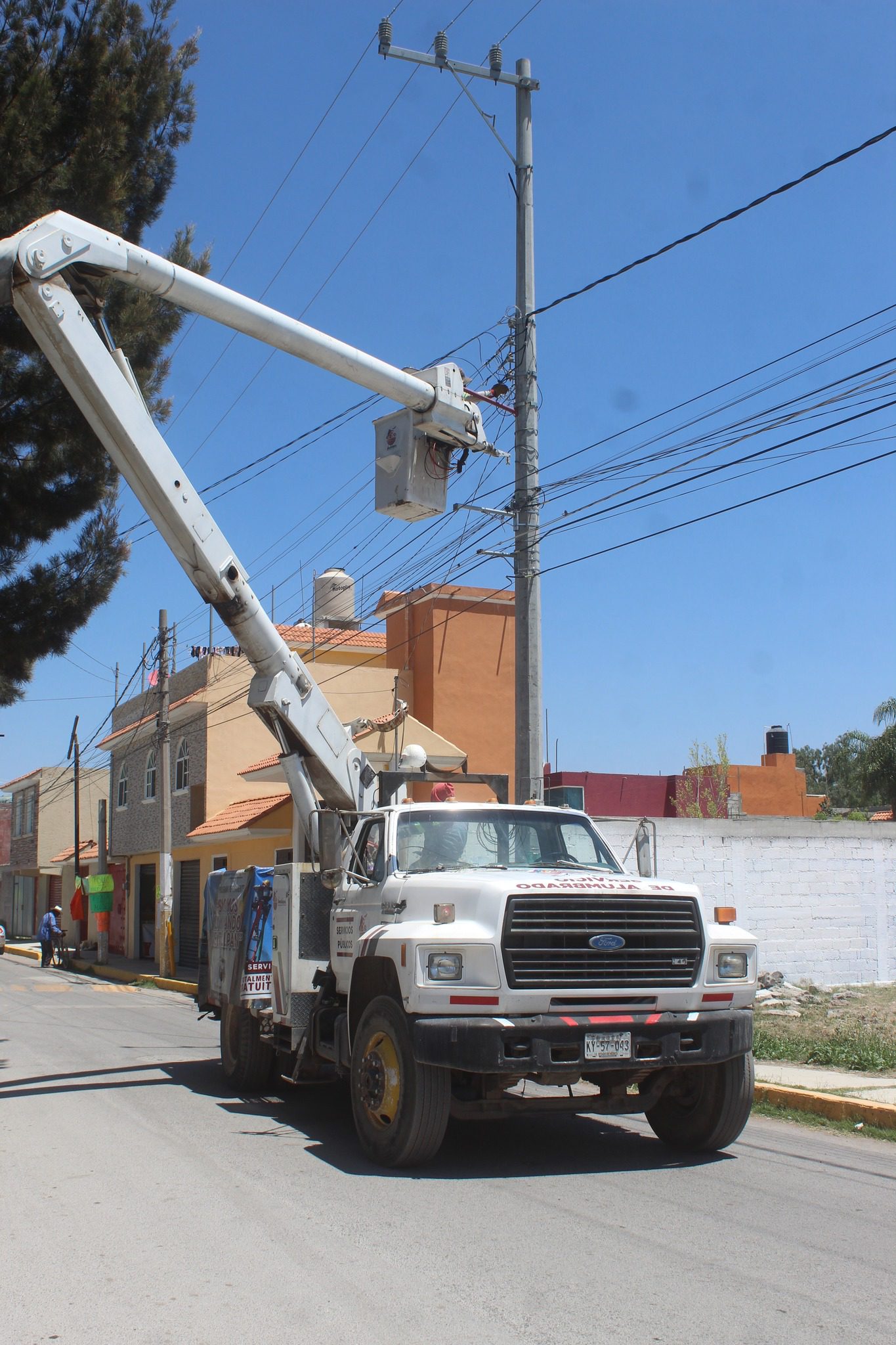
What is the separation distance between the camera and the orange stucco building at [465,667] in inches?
1229

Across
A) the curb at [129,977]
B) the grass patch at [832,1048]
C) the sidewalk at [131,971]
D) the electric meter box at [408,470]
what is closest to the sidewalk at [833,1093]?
the grass patch at [832,1048]

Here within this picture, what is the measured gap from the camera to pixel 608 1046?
7.32 m

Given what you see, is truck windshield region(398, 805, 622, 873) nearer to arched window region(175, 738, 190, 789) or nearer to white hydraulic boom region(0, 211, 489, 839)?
white hydraulic boom region(0, 211, 489, 839)

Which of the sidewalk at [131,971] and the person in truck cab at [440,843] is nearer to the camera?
the person in truck cab at [440,843]

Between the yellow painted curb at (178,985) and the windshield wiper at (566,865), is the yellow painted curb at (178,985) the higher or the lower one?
the lower one

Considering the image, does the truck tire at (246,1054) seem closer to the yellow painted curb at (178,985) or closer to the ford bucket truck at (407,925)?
the ford bucket truck at (407,925)

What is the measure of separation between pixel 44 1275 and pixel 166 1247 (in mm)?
594

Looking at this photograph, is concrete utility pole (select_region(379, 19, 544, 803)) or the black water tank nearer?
concrete utility pole (select_region(379, 19, 544, 803))

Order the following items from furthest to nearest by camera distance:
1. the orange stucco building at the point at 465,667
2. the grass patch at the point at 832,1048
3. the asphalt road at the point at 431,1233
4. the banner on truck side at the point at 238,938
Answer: the orange stucco building at the point at 465,667 → the grass patch at the point at 832,1048 → the banner on truck side at the point at 238,938 → the asphalt road at the point at 431,1233

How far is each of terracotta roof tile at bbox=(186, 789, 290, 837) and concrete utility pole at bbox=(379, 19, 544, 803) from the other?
11.1 meters

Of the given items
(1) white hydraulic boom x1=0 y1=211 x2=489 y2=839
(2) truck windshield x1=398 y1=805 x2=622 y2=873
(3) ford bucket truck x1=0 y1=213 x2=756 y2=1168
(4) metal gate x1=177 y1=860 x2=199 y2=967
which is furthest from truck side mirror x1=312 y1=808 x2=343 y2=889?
(4) metal gate x1=177 y1=860 x2=199 y2=967

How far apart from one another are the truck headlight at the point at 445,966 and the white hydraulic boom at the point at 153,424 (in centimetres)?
247

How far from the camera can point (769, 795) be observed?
120 ft

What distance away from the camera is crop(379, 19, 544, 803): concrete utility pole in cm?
1374
